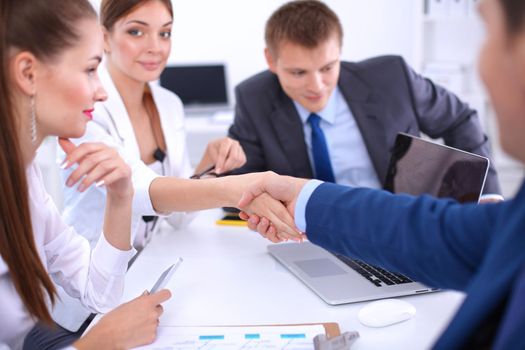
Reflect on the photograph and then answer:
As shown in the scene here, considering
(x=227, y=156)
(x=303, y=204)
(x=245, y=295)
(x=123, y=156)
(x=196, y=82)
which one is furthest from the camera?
(x=196, y=82)

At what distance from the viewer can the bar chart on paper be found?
1.01 m

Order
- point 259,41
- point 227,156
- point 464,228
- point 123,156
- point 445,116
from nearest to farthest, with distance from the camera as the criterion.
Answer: point 464,228 → point 123,156 → point 227,156 → point 445,116 → point 259,41

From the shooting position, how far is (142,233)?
179cm

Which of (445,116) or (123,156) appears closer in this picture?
(123,156)

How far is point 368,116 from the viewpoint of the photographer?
2.06 meters

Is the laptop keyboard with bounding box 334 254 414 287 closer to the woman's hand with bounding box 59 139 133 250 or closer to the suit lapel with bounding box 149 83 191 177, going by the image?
the woman's hand with bounding box 59 139 133 250

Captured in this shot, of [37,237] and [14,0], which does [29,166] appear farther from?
[14,0]

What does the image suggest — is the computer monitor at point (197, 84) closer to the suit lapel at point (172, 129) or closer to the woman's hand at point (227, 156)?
the suit lapel at point (172, 129)

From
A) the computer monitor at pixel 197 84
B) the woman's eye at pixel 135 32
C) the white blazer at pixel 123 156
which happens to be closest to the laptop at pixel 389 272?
the white blazer at pixel 123 156

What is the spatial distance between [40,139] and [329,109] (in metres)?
1.17

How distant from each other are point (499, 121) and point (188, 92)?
→ 363 cm

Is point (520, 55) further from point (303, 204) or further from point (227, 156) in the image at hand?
point (227, 156)

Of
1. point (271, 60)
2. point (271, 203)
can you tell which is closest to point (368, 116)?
point (271, 60)

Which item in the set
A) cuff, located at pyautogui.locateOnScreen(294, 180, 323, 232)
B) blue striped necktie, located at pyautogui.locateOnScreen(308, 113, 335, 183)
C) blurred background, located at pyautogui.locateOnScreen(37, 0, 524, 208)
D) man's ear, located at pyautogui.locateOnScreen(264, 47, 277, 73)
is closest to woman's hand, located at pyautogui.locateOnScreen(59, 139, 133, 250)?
cuff, located at pyautogui.locateOnScreen(294, 180, 323, 232)
